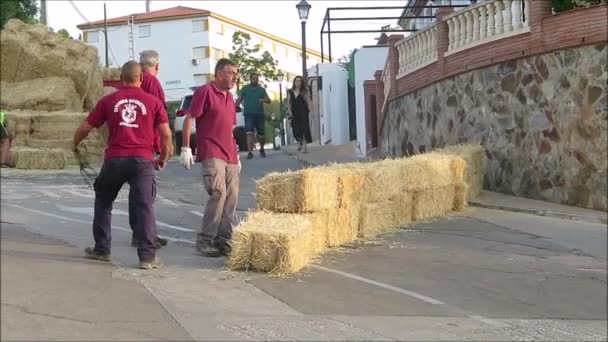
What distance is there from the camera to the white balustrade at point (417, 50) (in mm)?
13070

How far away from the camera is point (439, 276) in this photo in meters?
5.83

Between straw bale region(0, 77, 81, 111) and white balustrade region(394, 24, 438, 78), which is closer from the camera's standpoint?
white balustrade region(394, 24, 438, 78)

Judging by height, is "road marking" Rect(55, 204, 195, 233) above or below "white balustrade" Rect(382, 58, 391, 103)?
below

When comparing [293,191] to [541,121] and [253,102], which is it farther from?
[253,102]

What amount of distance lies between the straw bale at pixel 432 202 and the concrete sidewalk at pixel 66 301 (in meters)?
4.59

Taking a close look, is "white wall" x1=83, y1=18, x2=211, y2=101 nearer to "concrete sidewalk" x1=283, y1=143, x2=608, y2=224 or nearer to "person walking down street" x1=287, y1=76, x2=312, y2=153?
"person walking down street" x1=287, y1=76, x2=312, y2=153

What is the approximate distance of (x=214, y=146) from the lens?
6273 millimetres

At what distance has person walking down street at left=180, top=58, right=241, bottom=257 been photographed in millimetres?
6258

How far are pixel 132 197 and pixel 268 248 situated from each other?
3.53 ft

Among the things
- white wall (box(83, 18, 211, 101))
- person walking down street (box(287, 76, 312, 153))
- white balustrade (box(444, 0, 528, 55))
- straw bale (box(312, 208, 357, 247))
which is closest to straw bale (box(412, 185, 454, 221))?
straw bale (box(312, 208, 357, 247))

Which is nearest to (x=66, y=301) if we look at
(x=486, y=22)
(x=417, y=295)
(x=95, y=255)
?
(x=95, y=255)

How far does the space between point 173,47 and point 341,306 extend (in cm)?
3088

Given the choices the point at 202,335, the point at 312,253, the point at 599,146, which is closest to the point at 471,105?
the point at 599,146

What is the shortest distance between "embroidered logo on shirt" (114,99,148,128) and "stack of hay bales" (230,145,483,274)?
4.05 ft
